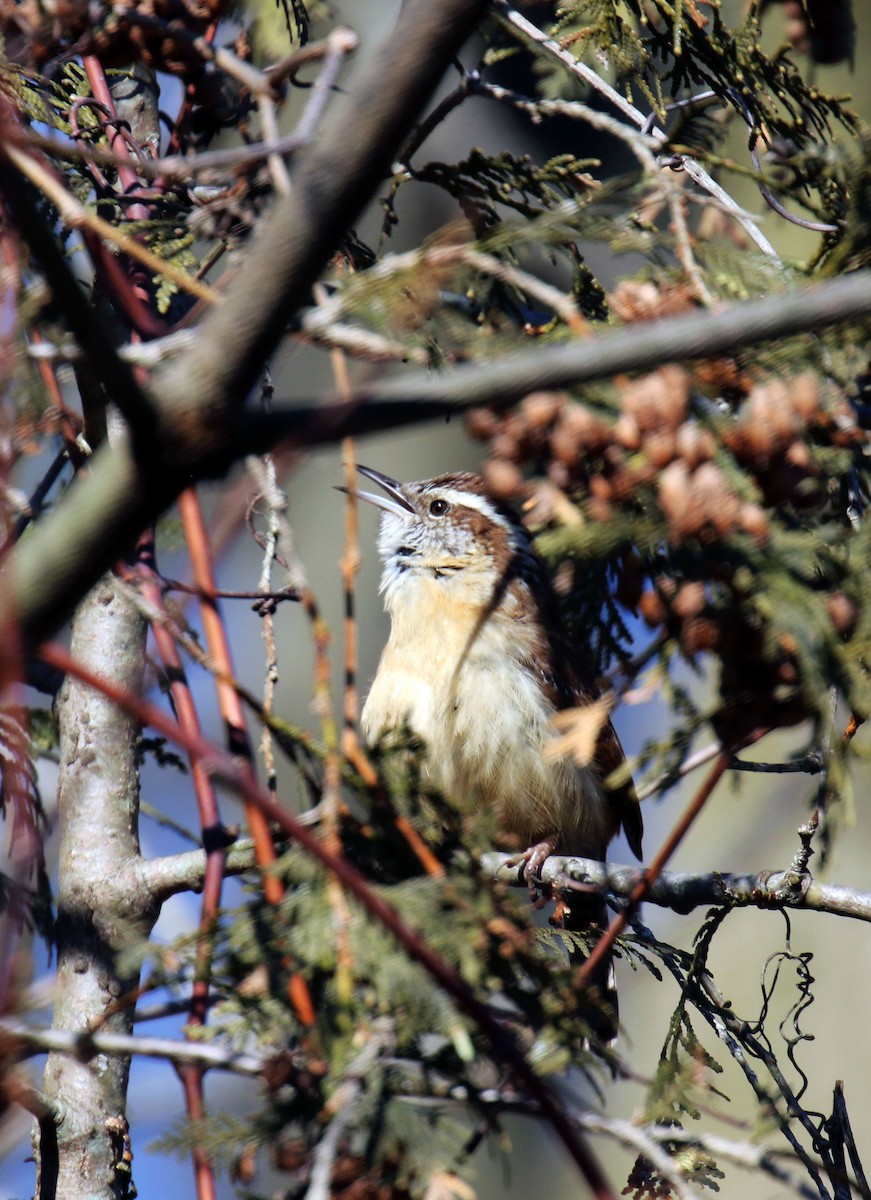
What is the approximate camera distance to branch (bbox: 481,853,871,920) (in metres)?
2.62

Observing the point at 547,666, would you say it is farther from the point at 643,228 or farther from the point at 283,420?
the point at 283,420

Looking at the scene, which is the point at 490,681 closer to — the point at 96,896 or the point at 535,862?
the point at 535,862

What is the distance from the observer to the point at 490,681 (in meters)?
3.88

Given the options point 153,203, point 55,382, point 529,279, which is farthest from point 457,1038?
point 153,203

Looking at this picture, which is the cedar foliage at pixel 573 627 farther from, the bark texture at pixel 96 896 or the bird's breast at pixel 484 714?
the bird's breast at pixel 484 714

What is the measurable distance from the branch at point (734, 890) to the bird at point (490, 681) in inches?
21.0

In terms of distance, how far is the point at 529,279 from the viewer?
1.97 m

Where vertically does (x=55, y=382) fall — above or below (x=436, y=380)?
above

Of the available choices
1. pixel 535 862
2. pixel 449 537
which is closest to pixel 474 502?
pixel 449 537

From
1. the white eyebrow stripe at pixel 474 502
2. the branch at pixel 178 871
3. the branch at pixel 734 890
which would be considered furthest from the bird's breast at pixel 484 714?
the branch at pixel 178 871

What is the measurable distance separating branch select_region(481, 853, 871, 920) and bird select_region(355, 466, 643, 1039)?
1.75 ft

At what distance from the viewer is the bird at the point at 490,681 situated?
3.84m

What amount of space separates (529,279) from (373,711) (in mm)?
2299

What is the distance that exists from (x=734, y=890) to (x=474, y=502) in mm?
2197
